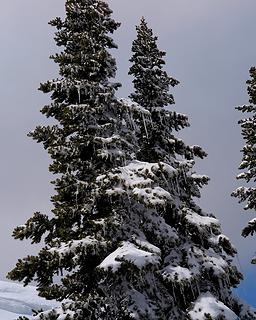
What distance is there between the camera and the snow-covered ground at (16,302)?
104 m

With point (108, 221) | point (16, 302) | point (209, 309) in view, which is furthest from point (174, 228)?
point (16, 302)

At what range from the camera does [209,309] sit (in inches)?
483

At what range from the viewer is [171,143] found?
56.1 ft

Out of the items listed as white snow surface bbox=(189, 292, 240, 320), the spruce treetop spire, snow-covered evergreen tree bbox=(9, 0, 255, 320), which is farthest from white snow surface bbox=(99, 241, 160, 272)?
the spruce treetop spire

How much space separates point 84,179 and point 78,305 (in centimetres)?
368

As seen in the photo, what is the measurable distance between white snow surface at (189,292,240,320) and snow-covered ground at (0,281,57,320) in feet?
298

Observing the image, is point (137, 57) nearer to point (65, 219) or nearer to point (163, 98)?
point (163, 98)

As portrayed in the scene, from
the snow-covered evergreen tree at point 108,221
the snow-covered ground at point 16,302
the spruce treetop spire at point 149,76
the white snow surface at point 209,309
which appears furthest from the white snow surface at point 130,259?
the snow-covered ground at point 16,302

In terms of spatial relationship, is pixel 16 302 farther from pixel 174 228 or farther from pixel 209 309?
pixel 209 309

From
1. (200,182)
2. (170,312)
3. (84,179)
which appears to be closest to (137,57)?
(200,182)

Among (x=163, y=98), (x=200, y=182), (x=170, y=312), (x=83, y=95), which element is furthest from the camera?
(x=163, y=98)

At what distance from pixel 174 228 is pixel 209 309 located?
3504 millimetres

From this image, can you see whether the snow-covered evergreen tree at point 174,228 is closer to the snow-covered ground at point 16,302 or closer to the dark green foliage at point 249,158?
the dark green foliage at point 249,158

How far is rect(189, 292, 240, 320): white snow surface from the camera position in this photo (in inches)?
469
